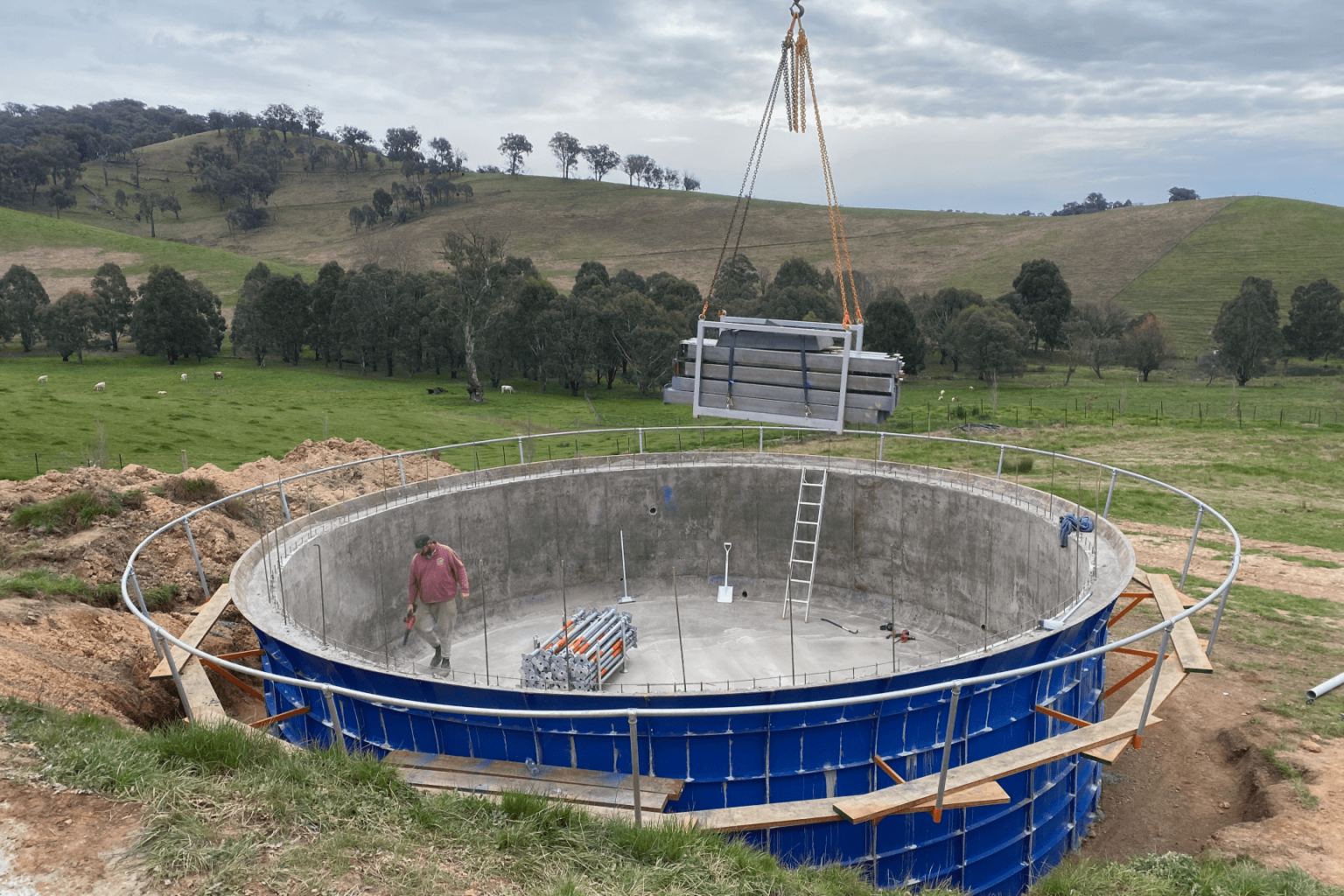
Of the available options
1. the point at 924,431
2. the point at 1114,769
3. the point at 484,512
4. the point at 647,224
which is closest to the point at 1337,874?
the point at 1114,769

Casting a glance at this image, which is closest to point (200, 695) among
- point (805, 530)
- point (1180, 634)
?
point (1180, 634)

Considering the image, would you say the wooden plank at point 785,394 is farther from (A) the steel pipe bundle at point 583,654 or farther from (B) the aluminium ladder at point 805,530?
(B) the aluminium ladder at point 805,530

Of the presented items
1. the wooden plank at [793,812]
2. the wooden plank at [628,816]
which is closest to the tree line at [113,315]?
the wooden plank at [628,816]

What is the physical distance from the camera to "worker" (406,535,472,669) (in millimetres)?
13344

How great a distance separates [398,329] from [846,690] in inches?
1914

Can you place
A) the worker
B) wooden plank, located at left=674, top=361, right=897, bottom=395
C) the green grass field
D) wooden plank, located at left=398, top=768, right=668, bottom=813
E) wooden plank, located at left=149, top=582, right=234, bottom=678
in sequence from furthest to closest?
1. the green grass field
2. the worker
3. wooden plank, located at left=674, top=361, right=897, bottom=395
4. wooden plank, located at left=149, top=582, right=234, bottom=678
5. wooden plank, located at left=398, top=768, right=668, bottom=813

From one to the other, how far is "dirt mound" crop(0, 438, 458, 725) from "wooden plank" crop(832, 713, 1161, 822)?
8.20 metres

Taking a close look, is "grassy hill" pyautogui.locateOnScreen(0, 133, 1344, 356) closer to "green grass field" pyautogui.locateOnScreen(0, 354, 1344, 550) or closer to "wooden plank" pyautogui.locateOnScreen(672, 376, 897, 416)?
"green grass field" pyautogui.locateOnScreen(0, 354, 1344, 550)

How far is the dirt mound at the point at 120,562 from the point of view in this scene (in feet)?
33.9

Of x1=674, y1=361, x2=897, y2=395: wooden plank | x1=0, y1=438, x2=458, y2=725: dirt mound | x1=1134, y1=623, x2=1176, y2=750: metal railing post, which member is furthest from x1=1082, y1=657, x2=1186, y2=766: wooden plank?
x1=0, y1=438, x2=458, y2=725: dirt mound

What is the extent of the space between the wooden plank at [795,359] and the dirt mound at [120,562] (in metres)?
8.55

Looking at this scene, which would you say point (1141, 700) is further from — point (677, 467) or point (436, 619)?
point (677, 467)

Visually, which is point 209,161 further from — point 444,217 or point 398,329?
point 398,329

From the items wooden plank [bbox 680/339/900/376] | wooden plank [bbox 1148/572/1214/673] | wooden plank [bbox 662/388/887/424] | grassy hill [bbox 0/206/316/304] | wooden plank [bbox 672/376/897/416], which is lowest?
wooden plank [bbox 1148/572/1214/673]
